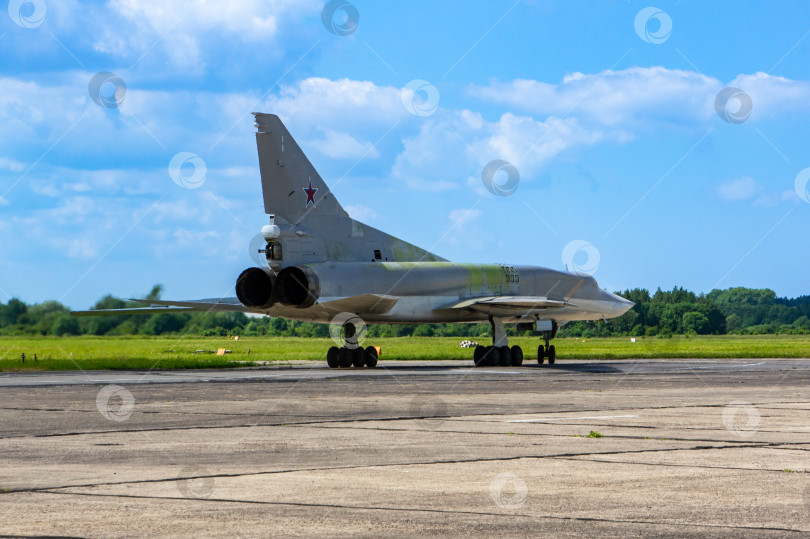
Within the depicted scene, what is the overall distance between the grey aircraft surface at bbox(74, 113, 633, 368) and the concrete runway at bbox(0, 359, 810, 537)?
11.8 m

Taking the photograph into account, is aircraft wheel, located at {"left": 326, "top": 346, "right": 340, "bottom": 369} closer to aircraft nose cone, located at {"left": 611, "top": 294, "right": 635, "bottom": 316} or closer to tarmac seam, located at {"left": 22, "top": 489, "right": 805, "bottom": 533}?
aircraft nose cone, located at {"left": 611, "top": 294, "right": 635, "bottom": 316}

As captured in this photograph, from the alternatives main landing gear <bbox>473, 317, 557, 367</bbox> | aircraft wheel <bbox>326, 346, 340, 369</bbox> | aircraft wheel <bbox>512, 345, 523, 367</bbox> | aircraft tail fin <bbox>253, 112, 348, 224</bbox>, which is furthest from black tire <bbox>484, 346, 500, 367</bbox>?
aircraft tail fin <bbox>253, 112, 348, 224</bbox>

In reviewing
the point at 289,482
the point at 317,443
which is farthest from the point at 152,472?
the point at 317,443

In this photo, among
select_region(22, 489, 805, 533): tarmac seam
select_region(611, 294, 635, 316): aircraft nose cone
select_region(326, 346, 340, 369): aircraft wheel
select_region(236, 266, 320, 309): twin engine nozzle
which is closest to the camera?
select_region(22, 489, 805, 533): tarmac seam

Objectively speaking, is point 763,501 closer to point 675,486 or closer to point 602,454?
point 675,486

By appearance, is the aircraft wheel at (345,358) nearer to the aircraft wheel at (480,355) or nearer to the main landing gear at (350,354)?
the main landing gear at (350,354)

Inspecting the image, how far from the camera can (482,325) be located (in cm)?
11638

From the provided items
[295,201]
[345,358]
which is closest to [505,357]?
[345,358]

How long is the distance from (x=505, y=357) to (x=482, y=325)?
81.1 m

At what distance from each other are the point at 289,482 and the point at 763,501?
3577 millimetres

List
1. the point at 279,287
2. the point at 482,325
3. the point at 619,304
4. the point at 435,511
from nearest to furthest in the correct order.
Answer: the point at 435,511, the point at 279,287, the point at 619,304, the point at 482,325

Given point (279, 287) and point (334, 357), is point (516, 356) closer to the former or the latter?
point (334, 357)

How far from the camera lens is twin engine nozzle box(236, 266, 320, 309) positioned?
3016 centimetres

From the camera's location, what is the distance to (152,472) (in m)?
8.70
